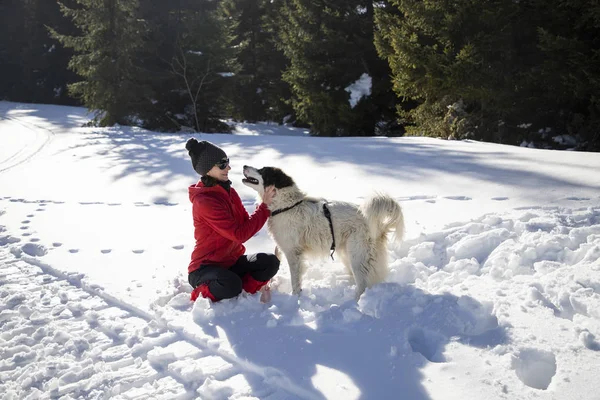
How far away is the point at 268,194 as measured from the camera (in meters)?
3.61

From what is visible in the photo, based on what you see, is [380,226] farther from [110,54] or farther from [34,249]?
[110,54]

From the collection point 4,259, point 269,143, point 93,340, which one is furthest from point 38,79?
point 93,340

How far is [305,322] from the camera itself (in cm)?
303

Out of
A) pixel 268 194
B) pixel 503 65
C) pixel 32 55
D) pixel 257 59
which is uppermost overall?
pixel 32 55

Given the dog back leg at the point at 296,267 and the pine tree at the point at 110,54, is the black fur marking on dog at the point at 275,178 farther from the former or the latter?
the pine tree at the point at 110,54

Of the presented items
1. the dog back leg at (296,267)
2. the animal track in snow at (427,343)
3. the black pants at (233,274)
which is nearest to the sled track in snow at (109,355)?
Answer: the black pants at (233,274)

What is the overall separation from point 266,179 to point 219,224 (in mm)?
590

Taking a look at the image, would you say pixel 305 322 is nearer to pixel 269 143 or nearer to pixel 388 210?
pixel 388 210

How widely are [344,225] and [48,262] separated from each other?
131 inches

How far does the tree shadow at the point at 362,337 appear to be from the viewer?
2.37 meters

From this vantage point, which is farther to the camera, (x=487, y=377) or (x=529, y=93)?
(x=529, y=93)

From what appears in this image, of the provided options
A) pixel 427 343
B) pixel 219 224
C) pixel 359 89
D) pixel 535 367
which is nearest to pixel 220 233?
pixel 219 224

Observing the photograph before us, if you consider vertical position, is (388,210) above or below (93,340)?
above

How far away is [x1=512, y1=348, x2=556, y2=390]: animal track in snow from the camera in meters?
2.25
